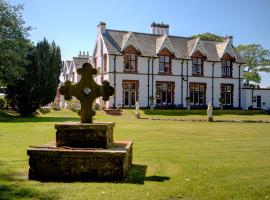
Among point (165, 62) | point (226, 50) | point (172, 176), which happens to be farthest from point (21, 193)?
point (226, 50)

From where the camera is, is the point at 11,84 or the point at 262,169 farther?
the point at 11,84

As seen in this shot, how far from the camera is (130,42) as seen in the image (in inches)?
1933

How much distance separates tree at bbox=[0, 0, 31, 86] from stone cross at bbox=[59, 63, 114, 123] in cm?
2570

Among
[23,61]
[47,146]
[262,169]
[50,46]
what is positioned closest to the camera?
[47,146]

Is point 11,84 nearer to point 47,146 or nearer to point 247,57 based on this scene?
point 47,146

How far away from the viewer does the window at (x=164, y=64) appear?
51.6m

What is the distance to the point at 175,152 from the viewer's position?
1410cm

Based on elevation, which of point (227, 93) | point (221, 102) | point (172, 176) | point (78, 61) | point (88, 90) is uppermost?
point (78, 61)

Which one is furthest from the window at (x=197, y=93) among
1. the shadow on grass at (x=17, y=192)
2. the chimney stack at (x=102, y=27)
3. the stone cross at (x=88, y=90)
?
the shadow on grass at (x=17, y=192)

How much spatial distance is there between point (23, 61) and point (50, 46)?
4770 millimetres

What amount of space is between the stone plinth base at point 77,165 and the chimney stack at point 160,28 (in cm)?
4897

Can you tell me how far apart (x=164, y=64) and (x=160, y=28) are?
26.2 feet

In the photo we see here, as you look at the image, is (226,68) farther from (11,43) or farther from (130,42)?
(11,43)

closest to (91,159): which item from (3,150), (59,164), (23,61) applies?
(59,164)
